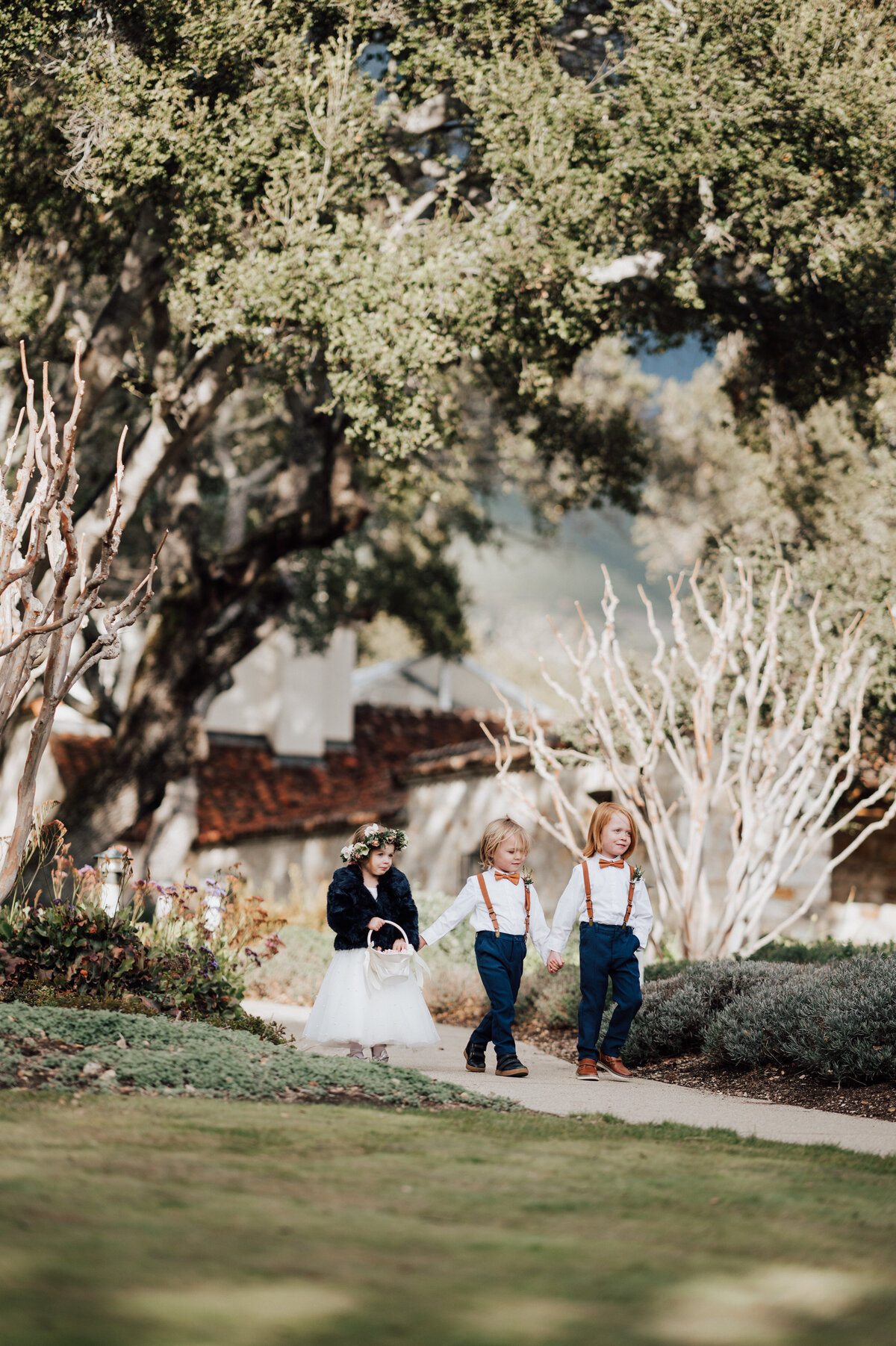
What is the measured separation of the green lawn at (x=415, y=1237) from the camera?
2.64m

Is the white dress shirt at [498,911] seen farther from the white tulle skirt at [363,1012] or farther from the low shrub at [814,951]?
the low shrub at [814,951]

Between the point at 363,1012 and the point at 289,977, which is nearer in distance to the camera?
the point at 363,1012

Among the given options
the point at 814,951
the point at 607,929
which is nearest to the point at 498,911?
the point at 607,929

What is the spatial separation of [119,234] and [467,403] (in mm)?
9154

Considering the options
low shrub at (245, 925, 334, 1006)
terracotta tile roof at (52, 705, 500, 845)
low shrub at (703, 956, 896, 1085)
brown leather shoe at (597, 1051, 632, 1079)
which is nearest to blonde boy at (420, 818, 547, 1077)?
brown leather shoe at (597, 1051, 632, 1079)

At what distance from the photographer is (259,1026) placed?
26.2 feet

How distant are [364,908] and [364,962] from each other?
1.06 ft

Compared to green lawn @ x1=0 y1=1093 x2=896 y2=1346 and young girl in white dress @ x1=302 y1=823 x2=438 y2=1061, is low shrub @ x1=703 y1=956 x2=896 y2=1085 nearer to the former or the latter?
young girl in white dress @ x1=302 y1=823 x2=438 y2=1061

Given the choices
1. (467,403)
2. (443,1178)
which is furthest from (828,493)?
(443,1178)

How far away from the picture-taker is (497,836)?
7.70 metres

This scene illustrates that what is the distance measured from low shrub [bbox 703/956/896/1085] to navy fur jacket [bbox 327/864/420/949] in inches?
78.4

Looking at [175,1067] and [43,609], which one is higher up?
[43,609]

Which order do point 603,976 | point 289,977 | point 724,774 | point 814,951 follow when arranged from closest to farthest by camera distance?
1. point 603,976
2. point 814,951
3. point 724,774
4. point 289,977

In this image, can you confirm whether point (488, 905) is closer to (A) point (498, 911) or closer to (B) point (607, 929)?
(A) point (498, 911)
